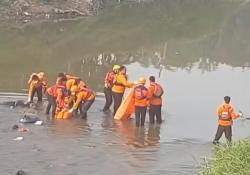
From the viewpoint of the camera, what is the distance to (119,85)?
64.0ft

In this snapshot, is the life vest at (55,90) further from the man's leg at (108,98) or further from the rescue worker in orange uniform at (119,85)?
the man's leg at (108,98)

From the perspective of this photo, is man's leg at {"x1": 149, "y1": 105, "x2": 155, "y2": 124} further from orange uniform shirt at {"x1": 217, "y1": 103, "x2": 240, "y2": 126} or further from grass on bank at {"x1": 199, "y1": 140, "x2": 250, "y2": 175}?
grass on bank at {"x1": 199, "y1": 140, "x2": 250, "y2": 175}

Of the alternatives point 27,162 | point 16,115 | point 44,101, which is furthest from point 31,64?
point 27,162

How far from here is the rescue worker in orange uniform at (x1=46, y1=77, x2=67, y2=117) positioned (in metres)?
18.9

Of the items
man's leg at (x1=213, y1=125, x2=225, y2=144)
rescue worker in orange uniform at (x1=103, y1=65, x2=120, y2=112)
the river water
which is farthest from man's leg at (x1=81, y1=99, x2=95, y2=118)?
man's leg at (x1=213, y1=125, x2=225, y2=144)

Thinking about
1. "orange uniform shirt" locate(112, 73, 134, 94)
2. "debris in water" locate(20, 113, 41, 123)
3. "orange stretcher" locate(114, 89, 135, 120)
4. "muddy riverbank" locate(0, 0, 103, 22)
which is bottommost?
"debris in water" locate(20, 113, 41, 123)

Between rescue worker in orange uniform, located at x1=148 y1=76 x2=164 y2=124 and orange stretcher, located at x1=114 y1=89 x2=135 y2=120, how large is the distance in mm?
739

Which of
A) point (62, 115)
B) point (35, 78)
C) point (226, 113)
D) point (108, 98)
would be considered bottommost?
point (62, 115)

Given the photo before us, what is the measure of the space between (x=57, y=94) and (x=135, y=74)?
30.1ft

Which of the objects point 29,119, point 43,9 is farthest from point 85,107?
point 43,9

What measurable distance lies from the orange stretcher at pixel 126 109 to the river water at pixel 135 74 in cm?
30

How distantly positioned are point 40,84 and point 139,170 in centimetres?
713

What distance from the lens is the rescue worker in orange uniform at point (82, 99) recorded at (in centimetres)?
1903

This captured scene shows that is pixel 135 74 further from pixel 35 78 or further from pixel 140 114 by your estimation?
pixel 140 114
